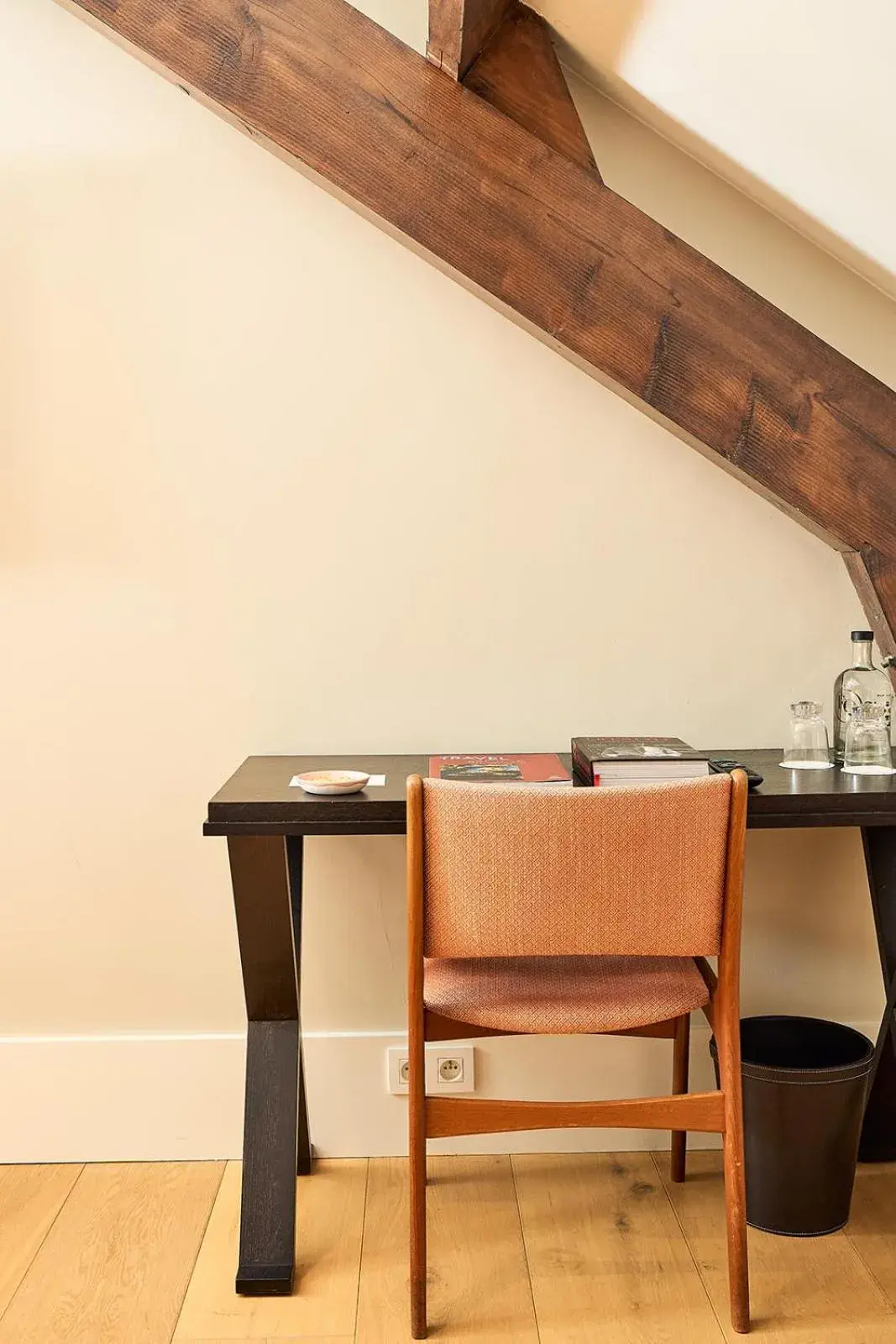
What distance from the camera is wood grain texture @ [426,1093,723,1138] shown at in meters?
1.75

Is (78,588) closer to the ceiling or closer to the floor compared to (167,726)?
closer to the ceiling

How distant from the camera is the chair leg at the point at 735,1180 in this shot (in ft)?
5.82

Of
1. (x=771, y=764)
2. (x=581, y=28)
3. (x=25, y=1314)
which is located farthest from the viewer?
(x=771, y=764)

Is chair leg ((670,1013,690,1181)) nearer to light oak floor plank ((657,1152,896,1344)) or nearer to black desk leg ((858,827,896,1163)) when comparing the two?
light oak floor plank ((657,1152,896,1344))

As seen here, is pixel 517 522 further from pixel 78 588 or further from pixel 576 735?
pixel 78 588

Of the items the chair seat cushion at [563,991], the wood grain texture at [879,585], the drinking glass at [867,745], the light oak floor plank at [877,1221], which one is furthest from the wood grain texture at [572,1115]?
the wood grain texture at [879,585]

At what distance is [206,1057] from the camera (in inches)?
92.7

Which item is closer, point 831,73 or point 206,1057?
point 831,73

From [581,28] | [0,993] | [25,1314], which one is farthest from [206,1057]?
[581,28]

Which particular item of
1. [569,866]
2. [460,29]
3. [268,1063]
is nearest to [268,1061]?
[268,1063]

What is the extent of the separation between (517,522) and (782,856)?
0.83 meters

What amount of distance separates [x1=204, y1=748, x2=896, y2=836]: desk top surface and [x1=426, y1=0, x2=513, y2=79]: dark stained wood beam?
1.16 metres

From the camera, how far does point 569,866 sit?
1.69 meters

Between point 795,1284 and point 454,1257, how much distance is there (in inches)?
21.4
